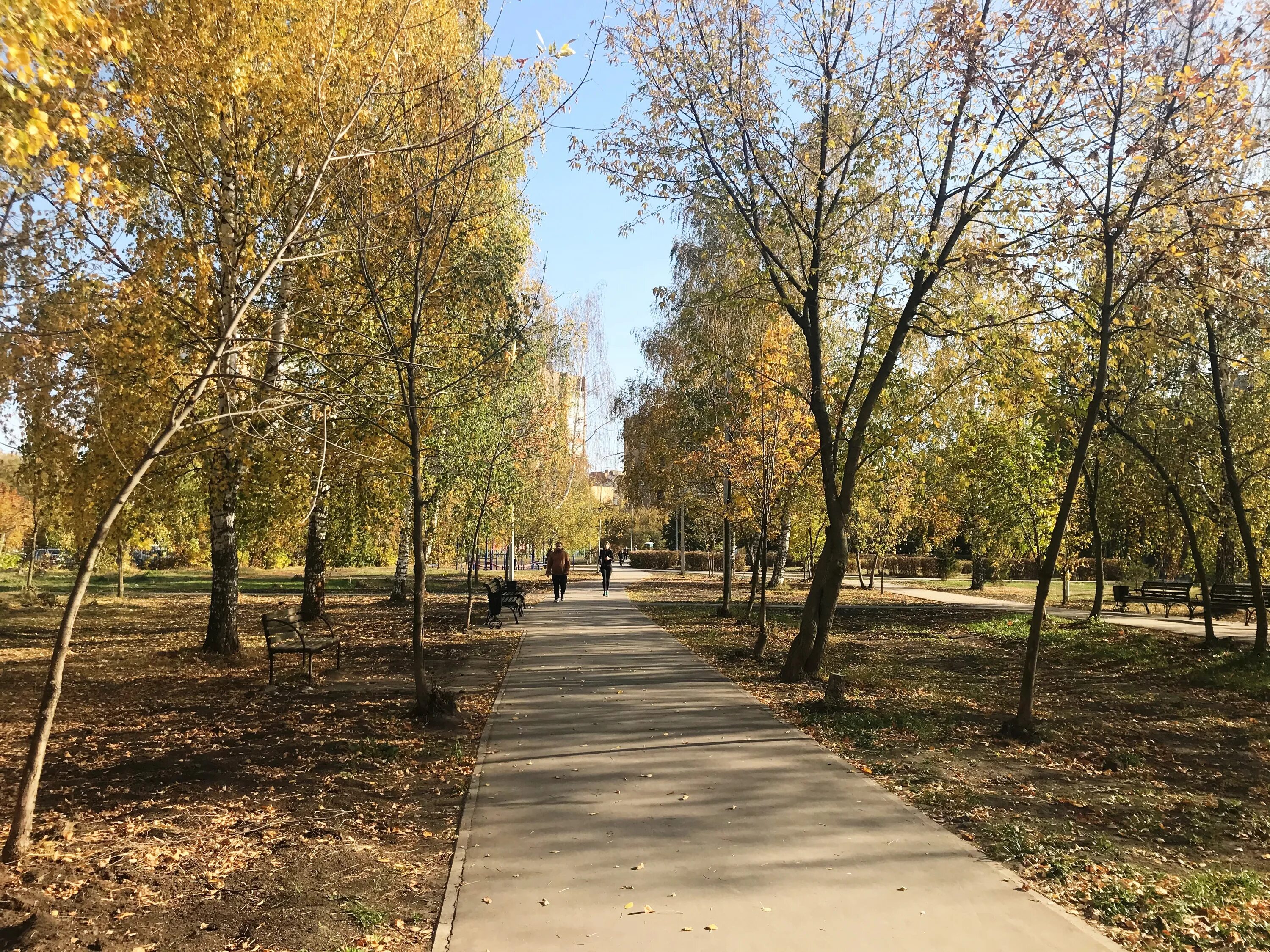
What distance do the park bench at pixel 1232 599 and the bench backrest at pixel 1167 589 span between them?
52.1 inches

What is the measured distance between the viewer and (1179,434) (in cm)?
1513

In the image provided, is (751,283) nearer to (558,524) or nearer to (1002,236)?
(1002,236)

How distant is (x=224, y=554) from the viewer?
38.9 ft

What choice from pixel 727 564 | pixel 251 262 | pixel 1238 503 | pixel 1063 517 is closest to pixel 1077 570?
pixel 727 564

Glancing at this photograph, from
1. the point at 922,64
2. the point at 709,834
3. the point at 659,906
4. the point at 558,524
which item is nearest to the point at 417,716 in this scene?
the point at 709,834

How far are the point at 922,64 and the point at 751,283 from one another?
11.1 ft

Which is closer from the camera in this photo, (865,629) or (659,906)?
(659,906)

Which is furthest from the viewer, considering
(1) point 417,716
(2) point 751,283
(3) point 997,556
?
(3) point 997,556

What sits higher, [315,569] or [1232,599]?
[315,569]

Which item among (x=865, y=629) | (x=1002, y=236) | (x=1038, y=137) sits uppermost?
(x=1038, y=137)

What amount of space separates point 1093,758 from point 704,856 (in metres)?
4.79

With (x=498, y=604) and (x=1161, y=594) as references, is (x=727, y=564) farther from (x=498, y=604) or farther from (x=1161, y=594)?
(x=1161, y=594)

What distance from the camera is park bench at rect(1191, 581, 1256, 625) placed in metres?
17.9

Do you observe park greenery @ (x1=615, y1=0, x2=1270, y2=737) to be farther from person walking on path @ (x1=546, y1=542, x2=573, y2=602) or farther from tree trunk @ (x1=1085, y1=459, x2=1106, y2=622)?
person walking on path @ (x1=546, y1=542, x2=573, y2=602)
